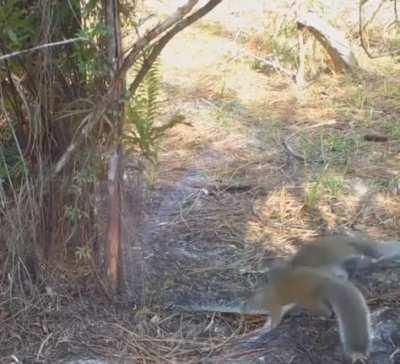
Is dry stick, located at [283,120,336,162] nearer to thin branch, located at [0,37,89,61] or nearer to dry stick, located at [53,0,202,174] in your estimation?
dry stick, located at [53,0,202,174]

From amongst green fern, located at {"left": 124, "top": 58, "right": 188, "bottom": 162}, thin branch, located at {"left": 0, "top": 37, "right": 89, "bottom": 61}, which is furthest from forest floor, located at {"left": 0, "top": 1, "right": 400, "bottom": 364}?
thin branch, located at {"left": 0, "top": 37, "right": 89, "bottom": 61}

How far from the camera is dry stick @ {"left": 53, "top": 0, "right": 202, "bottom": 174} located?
Answer: 7.72 ft

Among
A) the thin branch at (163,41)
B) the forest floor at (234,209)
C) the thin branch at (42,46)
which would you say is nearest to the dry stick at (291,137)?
the forest floor at (234,209)

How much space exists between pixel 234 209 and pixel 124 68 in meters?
1.36

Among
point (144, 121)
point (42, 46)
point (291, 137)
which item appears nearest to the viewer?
point (42, 46)

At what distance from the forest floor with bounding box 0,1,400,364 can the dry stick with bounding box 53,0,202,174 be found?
331mm

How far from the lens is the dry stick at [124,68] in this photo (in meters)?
2.35

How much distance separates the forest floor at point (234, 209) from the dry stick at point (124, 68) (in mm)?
331

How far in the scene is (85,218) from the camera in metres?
2.63

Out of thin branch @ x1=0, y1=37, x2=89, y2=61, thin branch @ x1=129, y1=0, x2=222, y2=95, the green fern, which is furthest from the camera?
the green fern

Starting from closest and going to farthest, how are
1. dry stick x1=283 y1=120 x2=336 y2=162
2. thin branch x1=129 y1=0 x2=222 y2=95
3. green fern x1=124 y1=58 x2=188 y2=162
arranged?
thin branch x1=129 y1=0 x2=222 y2=95 < green fern x1=124 y1=58 x2=188 y2=162 < dry stick x1=283 y1=120 x2=336 y2=162

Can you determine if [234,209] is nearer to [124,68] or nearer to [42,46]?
[124,68]

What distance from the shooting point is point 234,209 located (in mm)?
3617

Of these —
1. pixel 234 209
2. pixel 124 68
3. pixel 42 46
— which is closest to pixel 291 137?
pixel 234 209
